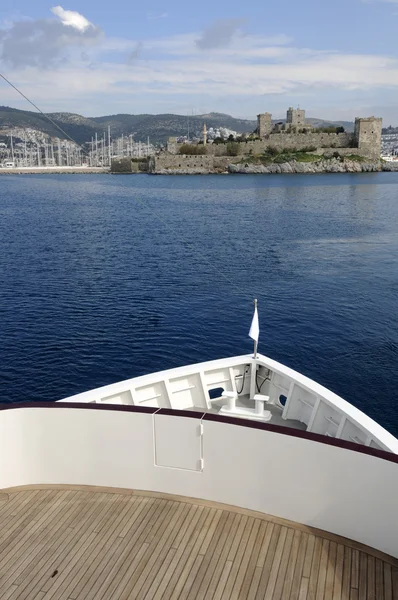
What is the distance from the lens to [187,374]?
31.1 feet

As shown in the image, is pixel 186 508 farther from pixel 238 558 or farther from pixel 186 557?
pixel 238 558

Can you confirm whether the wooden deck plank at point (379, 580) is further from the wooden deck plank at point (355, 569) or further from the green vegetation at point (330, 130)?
the green vegetation at point (330, 130)

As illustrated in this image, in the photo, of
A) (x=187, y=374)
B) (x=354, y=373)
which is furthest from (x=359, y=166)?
(x=187, y=374)

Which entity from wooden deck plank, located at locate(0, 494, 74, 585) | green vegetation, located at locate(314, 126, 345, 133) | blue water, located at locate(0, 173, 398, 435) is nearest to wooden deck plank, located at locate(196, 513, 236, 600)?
wooden deck plank, located at locate(0, 494, 74, 585)

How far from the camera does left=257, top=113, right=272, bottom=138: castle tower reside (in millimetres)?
142125

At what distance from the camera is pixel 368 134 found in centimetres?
13412

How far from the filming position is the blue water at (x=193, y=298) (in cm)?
1788

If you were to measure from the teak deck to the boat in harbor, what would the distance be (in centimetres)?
1

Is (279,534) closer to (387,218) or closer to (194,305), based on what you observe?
(194,305)

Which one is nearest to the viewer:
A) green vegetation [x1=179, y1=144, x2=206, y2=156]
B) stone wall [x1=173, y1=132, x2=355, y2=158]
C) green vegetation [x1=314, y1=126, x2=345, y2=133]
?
stone wall [x1=173, y1=132, x2=355, y2=158]

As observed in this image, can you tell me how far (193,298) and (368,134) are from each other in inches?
4879

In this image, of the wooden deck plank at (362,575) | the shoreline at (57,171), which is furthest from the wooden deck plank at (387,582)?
the shoreline at (57,171)

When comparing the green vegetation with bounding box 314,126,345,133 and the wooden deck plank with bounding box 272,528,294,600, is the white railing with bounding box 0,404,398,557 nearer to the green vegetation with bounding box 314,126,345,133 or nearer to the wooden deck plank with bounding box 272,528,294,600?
the wooden deck plank with bounding box 272,528,294,600

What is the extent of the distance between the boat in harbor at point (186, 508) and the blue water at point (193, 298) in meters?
9.80
